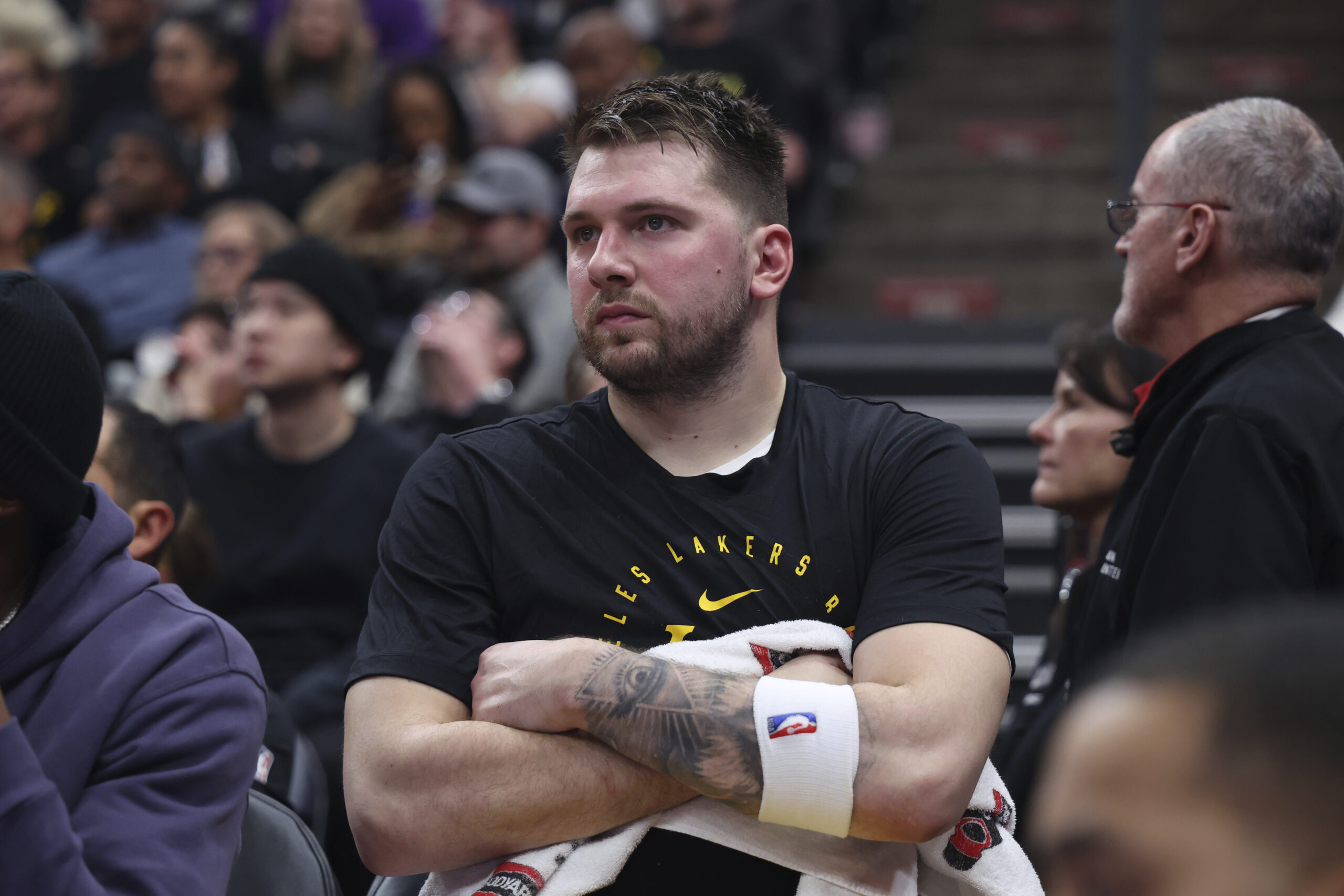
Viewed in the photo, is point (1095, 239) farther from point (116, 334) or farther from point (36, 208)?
point (36, 208)

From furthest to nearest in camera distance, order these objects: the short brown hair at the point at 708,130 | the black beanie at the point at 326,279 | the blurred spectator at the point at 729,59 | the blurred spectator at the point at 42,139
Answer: the blurred spectator at the point at 42,139
the blurred spectator at the point at 729,59
the black beanie at the point at 326,279
the short brown hair at the point at 708,130

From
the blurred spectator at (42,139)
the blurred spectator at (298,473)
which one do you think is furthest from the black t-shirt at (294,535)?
the blurred spectator at (42,139)

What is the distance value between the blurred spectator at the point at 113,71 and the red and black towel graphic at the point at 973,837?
6950 mm

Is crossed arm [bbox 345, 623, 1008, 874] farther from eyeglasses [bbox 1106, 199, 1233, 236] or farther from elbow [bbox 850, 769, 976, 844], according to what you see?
eyeglasses [bbox 1106, 199, 1233, 236]

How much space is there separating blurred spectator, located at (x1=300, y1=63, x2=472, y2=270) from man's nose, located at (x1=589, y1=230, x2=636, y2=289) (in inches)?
148

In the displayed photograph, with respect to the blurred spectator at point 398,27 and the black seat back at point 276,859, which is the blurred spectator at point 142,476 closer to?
the black seat back at point 276,859

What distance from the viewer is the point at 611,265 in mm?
2039

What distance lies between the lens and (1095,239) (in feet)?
22.2

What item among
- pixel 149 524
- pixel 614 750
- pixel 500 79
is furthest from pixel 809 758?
pixel 500 79

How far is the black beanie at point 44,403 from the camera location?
158cm

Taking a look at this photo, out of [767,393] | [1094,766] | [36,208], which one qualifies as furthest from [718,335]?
[36,208]

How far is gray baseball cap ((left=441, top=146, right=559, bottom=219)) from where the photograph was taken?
5227 millimetres

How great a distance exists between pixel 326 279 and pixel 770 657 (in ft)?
9.11

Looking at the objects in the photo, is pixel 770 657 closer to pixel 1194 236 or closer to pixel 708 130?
pixel 708 130
